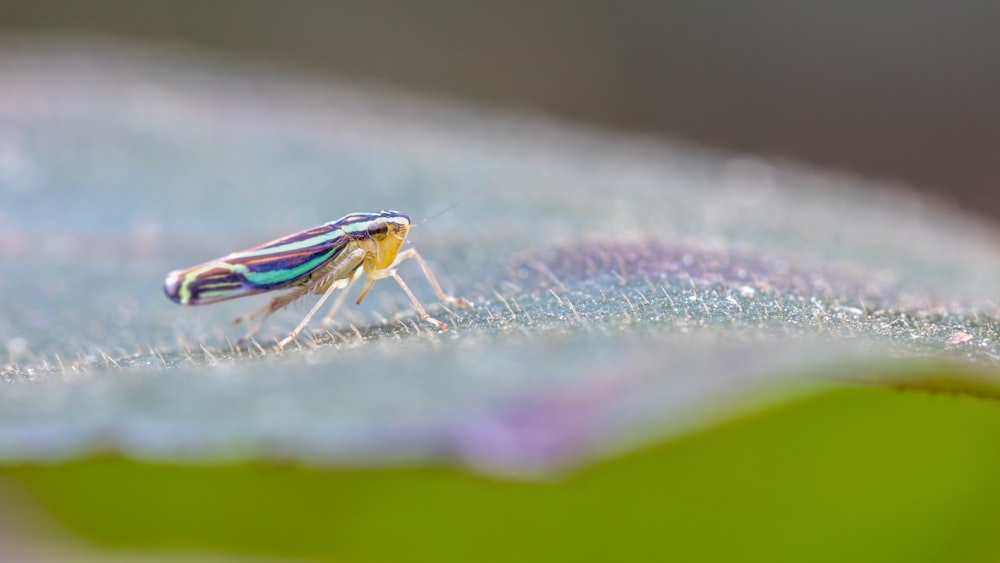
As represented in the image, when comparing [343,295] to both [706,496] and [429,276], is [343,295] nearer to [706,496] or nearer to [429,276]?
[429,276]

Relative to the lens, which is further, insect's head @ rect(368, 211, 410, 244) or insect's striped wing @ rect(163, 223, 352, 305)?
insect's head @ rect(368, 211, 410, 244)

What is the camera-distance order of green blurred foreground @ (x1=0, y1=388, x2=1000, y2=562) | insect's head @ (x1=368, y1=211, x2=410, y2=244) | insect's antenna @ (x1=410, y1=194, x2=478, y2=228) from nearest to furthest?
green blurred foreground @ (x1=0, y1=388, x2=1000, y2=562) < insect's head @ (x1=368, y1=211, x2=410, y2=244) < insect's antenna @ (x1=410, y1=194, x2=478, y2=228)

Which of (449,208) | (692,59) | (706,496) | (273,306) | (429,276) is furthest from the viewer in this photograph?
(692,59)

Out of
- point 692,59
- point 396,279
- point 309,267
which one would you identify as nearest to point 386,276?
point 396,279

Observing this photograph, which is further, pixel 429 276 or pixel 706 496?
pixel 429 276

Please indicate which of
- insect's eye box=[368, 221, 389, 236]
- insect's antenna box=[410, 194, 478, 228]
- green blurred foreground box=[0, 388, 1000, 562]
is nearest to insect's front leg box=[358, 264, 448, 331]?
insect's eye box=[368, 221, 389, 236]

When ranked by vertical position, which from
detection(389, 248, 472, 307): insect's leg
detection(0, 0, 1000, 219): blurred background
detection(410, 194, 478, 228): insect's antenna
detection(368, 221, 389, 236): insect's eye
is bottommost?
detection(389, 248, 472, 307): insect's leg

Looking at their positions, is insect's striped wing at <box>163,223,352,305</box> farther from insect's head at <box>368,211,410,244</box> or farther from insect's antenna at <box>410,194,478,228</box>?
insect's antenna at <box>410,194,478,228</box>
